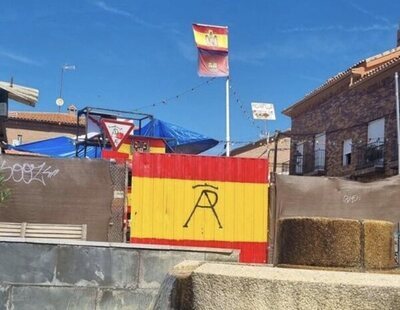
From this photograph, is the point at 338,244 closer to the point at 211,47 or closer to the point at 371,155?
the point at 211,47

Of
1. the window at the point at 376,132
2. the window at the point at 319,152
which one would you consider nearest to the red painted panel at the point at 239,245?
the window at the point at 376,132

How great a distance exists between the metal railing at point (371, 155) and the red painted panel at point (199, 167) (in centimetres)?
2201

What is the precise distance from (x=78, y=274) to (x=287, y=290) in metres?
5.04

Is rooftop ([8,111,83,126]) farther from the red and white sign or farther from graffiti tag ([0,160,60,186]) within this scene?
graffiti tag ([0,160,60,186])

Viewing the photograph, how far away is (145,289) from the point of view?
7.62 m

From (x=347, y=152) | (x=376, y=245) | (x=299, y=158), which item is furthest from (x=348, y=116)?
(x=376, y=245)

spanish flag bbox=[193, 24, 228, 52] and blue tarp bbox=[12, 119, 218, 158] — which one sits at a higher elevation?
spanish flag bbox=[193, 24, 228, 52]

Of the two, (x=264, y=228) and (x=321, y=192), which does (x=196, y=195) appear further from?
(x=321, y=192)

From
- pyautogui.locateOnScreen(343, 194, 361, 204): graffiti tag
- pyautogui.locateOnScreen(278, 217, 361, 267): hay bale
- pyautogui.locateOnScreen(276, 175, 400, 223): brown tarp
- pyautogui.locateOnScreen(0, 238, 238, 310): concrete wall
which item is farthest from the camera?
pyautogui.locateOnScreen(343, 194, 361, 204): graffiti tag

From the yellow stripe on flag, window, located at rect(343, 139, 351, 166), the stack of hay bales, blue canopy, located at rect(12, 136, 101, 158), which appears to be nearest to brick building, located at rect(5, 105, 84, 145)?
window, located at rect(343, 139, 351, 166)

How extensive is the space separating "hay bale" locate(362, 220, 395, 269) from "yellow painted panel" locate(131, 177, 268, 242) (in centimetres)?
586

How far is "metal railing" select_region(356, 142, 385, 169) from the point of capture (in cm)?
3082

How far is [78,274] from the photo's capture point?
24.7 ft

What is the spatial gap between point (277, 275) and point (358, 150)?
31.5 metres
